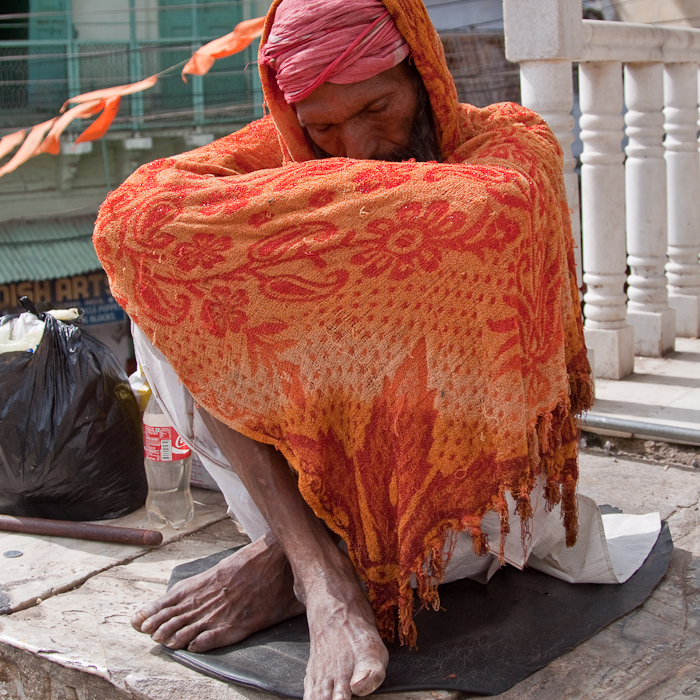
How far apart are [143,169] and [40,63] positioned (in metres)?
9.12

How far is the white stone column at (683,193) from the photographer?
3.92 metres

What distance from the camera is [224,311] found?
61.9 inches

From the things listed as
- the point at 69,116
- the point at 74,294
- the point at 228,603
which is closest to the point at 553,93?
the point at 228,603

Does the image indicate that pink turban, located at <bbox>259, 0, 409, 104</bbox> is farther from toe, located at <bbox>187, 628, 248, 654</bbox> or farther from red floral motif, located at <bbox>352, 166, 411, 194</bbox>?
toe, located at <bbox>187, 628, 248, 654</bbox>

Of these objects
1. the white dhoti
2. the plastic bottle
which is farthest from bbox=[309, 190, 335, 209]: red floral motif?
the plastic bottle

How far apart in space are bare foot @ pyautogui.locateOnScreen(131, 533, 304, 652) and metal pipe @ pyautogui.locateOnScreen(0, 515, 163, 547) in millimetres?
516

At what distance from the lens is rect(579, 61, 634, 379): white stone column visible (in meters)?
3.41

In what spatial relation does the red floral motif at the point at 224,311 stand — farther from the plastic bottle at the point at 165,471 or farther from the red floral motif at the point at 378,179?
the plastic bottle at the point at 165,471

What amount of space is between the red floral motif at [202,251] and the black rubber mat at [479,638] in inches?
30.8

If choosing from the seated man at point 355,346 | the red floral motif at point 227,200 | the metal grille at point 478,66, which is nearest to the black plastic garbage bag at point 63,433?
the seated man at point 355,346

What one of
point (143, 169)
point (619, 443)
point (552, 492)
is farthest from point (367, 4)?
point (619, 443)

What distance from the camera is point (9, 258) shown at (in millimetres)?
9867

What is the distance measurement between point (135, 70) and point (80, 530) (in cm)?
933

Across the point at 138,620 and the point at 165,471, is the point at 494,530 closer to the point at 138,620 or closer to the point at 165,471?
the point at 138,620
